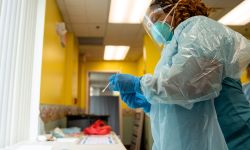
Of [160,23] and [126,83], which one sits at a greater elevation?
[160,23]

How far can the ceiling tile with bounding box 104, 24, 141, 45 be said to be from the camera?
4082 millimetres

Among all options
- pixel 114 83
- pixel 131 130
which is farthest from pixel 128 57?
pixel 114 83

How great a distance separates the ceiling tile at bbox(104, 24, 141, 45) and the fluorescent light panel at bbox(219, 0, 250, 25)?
1.45 m

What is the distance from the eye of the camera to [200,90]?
2.72 ft

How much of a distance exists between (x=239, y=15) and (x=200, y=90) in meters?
3.33

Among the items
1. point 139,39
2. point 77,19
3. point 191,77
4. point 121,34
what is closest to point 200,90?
point 191,77

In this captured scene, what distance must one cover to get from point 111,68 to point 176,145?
555 cm

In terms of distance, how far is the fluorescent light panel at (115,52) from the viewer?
533cm

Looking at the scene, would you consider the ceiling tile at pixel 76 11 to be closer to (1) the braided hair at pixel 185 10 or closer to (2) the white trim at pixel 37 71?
(2) the white trim at pixel 37 71

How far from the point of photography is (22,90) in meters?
1.95

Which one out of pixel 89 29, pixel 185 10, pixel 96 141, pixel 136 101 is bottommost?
pixel 96 141

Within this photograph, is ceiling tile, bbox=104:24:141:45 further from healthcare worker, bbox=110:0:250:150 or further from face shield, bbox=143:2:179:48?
healthcare worker, bbox=110:0:250:150

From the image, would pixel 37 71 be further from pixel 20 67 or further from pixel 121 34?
pixel 121 34

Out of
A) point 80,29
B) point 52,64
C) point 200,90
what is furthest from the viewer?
point 80,29
